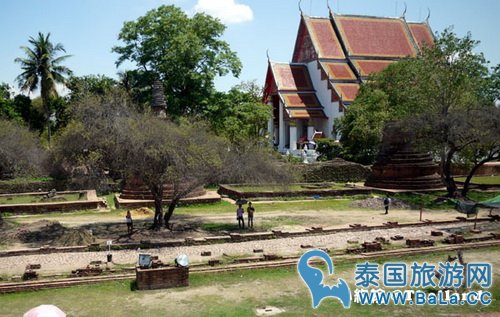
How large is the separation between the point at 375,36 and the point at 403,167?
1143 inches

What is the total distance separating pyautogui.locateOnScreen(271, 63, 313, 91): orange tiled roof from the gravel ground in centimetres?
3642

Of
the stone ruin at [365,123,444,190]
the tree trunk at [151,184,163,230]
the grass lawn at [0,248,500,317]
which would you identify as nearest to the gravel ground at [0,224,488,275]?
the grass lawn at [0,248,500,317]

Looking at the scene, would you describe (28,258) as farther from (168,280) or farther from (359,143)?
(359,143)

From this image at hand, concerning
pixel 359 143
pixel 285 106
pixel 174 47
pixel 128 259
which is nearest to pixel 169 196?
pixel 128 259

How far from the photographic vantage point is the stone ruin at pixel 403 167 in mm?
31469

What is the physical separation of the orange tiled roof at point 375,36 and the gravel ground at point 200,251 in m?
39.4

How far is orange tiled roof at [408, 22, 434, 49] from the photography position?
59156 mm

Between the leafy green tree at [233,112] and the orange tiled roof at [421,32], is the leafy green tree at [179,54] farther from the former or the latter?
the orange tiled roof at [421,32]

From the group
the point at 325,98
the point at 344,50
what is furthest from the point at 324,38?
the point at 325,98

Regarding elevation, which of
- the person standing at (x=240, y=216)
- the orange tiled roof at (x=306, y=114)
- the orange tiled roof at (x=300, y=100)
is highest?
the orange tiled roof at (x=300, y=100)

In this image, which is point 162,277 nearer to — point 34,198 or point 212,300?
point 212,300

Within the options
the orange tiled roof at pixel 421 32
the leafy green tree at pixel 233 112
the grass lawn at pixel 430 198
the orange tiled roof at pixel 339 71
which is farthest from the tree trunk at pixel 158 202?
the orange tiled roof at pixel 421 32

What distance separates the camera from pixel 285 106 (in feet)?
169

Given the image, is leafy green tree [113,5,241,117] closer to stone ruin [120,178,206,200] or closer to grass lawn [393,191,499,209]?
stone ruin [120,178,206,200]
